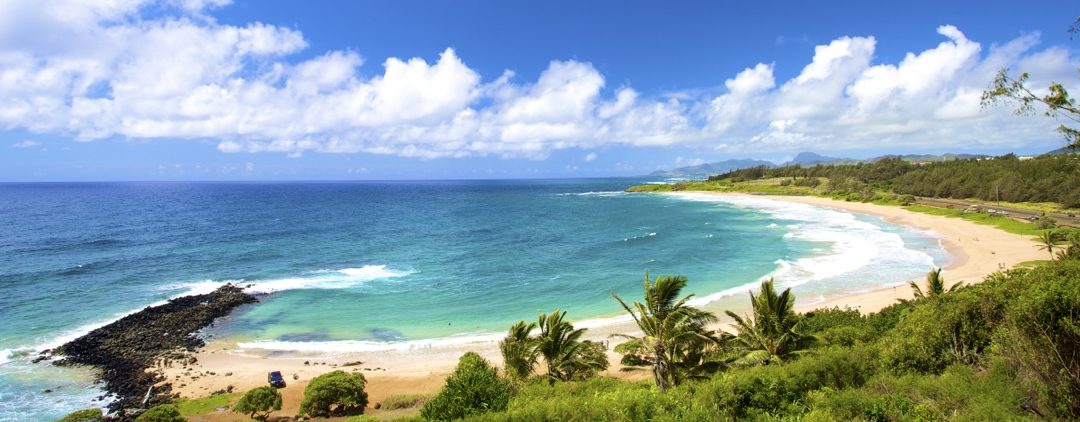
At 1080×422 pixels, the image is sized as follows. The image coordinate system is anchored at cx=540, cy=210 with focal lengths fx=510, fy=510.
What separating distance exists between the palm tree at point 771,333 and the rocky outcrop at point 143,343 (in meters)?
31.3

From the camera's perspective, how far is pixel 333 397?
26031 millimetres

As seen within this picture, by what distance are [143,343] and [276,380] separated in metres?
15.9

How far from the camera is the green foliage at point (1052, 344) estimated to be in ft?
35.4

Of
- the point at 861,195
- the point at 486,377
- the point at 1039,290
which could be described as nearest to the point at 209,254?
the point at 486,377

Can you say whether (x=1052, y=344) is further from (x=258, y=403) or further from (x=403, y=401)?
(x=258, y=403)

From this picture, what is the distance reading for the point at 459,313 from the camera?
42812 mm

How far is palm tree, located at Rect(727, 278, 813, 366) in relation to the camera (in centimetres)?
2092

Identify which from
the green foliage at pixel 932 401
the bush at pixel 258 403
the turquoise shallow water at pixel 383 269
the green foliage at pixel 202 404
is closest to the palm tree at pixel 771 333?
the green foliage at pixel 932 401

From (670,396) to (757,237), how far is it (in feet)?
224

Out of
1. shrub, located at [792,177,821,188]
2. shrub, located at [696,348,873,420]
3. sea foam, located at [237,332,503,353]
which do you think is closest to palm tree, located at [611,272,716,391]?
shrub, located at [696,348,873,420]

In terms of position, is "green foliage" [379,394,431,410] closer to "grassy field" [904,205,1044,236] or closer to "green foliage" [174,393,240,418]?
"green foliage" [174,393,240,418]

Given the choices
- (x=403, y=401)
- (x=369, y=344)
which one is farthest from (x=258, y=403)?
(x=369, y=344)

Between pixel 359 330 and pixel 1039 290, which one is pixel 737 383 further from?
pixel 359 330

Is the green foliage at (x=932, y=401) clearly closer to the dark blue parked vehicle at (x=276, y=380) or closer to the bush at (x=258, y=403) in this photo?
the bush at (x=258, y=403)
